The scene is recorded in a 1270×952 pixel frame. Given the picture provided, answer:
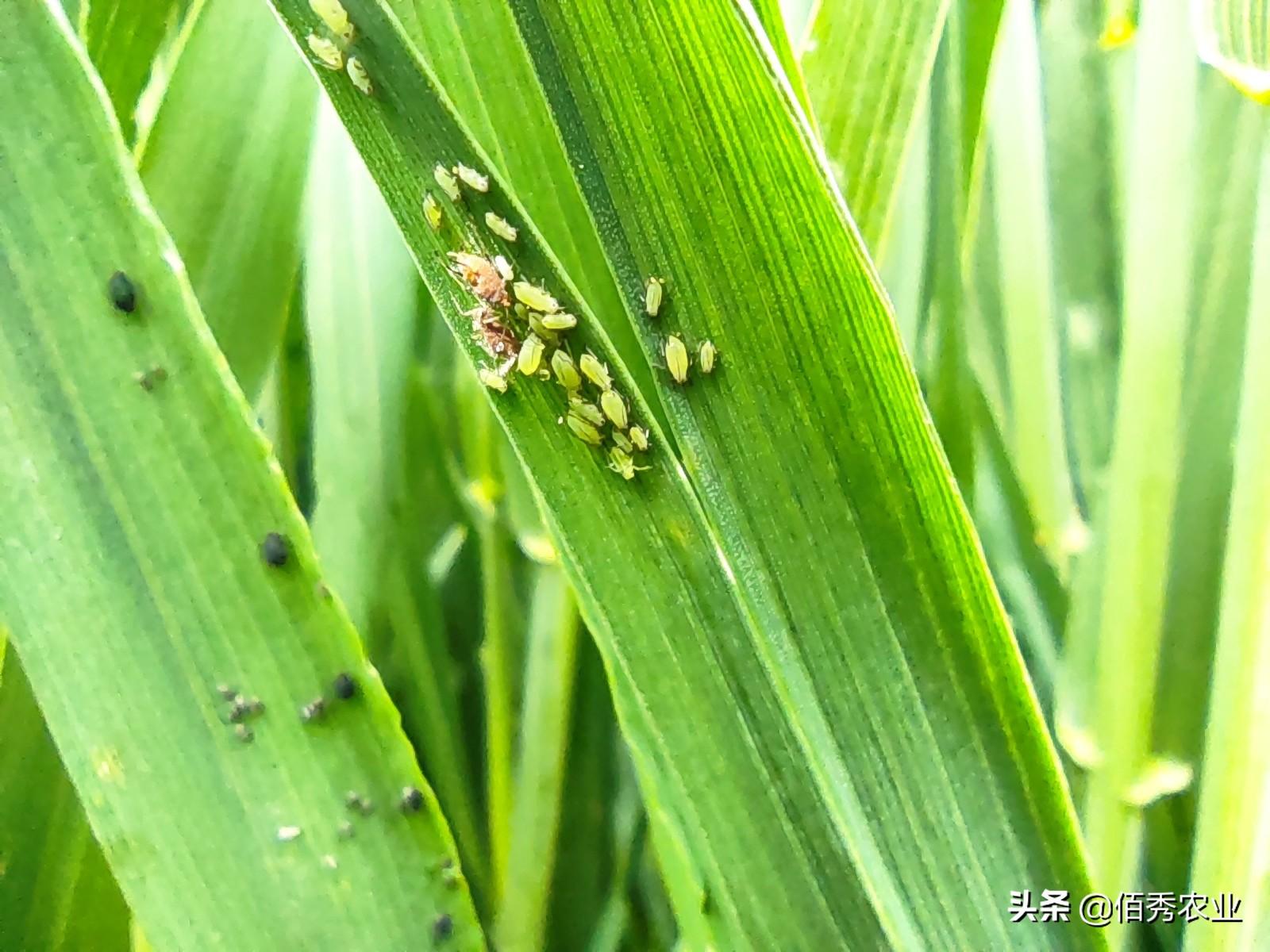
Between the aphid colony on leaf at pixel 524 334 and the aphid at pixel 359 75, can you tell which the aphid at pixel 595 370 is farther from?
the aphid at pixel 359 75

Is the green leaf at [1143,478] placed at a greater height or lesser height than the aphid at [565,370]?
lesser

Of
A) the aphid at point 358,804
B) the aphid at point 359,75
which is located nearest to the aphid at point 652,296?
the aphid at point 359,75

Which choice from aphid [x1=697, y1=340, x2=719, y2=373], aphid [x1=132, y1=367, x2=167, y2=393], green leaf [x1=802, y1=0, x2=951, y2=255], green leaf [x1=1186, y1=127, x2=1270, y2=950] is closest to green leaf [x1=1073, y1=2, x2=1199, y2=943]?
green leaf [x1=1186, y1=127, x2=1270, y2=950]

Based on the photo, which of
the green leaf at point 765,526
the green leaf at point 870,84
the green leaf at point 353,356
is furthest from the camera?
the green leaf at point 353,356

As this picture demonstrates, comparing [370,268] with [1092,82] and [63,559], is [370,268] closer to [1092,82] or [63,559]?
[63,559]

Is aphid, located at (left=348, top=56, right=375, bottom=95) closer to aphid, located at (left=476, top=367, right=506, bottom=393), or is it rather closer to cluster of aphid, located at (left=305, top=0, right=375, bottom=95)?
cluster of aphid, located at (left=305, top=0, right=375, bottom=95)

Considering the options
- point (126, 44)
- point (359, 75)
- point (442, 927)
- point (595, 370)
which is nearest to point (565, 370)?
point (595, 370)

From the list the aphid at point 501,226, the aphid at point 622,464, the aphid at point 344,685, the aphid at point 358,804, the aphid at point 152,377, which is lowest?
the aphid at point 358,804
